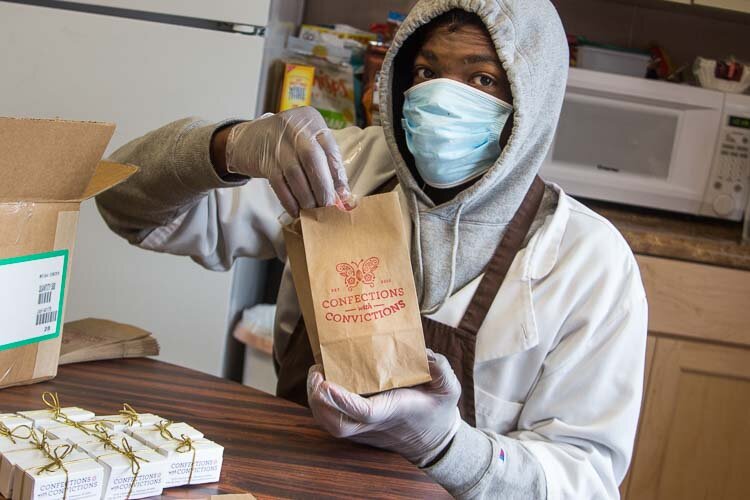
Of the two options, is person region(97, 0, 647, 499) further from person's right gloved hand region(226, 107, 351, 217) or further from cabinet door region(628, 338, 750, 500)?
cabinet door region(628, 338, 750, 500)

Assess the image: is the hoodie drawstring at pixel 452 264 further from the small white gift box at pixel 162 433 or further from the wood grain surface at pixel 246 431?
the small white gift box at pixel 162 433

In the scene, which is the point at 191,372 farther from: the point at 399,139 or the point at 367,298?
the point at 399,139

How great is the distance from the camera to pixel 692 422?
2.20 m

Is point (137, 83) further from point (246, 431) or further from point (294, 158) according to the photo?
point (246, 431)

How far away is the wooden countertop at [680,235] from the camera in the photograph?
2.13 m

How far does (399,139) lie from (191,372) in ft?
1.68

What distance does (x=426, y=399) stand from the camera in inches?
36.2

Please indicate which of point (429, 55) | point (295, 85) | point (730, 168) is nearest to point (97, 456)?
point (429, 55)

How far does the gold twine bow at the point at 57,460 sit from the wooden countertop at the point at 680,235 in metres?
1.66

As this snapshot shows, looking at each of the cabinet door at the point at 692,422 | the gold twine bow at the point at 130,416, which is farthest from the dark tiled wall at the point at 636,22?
the gold twine bow at the point at 130,416

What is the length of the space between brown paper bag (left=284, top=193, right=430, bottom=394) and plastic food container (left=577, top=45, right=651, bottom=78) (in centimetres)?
178

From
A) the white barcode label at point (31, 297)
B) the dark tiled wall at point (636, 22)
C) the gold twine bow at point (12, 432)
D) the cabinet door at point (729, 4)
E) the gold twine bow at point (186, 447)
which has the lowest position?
the gold twine bow at point (12, 432)

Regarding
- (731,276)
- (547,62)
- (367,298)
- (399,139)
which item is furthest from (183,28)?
(731,276)

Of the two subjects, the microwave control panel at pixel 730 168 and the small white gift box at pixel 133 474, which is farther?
the microwave control panel at pixel 730 168
